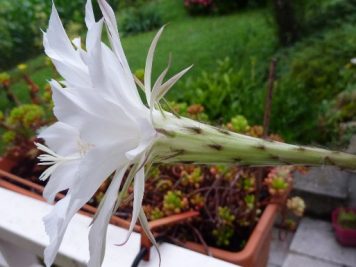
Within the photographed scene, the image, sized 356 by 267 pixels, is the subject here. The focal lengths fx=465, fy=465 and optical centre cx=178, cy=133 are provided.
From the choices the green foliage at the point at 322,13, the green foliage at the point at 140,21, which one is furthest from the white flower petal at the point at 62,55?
the green foliage at the point at 140,21

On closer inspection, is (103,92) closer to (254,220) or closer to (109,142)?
(109,142)

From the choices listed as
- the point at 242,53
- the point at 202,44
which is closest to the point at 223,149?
the point at 242,53

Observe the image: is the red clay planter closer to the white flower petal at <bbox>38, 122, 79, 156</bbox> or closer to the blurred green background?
the blurred green background

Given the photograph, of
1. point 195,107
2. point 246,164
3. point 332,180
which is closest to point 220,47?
point 332,180

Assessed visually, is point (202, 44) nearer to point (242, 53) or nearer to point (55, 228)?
point (242, 53)

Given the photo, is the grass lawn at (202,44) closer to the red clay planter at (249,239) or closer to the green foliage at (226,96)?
the green foliage at (226,96)
